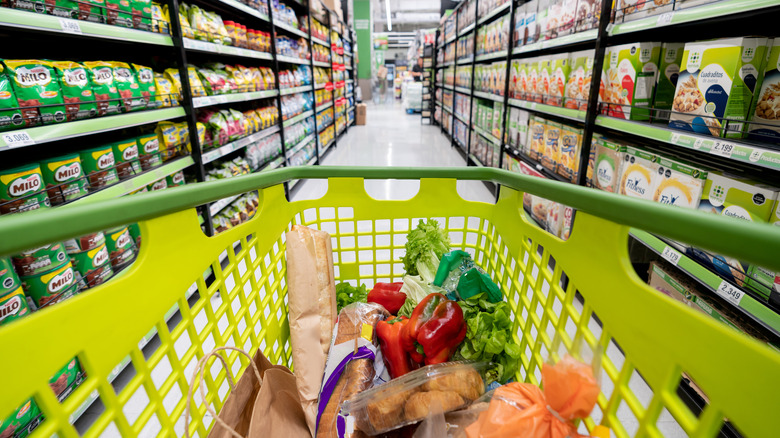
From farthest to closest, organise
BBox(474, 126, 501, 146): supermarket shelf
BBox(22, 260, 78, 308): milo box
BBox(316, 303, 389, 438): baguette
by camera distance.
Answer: BBox(474, 126, 501, 146): supermarket shelf → BBox(22, 260, 78, 308): milo box → BBox(316, 303, 389, 438): baguette

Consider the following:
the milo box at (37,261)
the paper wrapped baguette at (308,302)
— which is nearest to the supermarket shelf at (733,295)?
the paper wrapped baguette at (308,302)

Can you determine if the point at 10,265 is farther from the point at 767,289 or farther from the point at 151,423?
the point at 767,289

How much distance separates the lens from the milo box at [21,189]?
1237 millimetres

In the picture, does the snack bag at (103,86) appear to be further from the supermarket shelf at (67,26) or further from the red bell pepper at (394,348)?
the red bell pepper at (394,348)

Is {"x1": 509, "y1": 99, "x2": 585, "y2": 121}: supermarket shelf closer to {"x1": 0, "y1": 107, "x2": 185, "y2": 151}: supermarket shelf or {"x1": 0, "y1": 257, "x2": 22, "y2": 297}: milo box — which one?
{"x1": 0, "y1": 107, "x2": 185, "y2": 151}: supermarket shelf

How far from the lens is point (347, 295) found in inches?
52.0

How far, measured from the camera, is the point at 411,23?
22234mm

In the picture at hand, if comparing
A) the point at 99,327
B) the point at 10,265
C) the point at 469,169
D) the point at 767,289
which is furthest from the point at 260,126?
the point at 767,289

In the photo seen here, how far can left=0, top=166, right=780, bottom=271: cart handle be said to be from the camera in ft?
1.34

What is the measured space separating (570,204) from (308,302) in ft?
2.32

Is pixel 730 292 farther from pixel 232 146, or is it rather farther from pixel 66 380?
pixel 232 146

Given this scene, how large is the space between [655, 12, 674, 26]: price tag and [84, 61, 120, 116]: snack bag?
225 centimetres

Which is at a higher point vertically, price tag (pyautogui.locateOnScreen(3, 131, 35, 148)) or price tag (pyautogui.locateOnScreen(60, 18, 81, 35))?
price tag (pyautogui.locateOnScreen(60, 18, 81, 35))

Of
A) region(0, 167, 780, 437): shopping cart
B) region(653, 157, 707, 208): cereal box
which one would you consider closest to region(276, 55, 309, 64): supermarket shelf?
region(0, 167, 780, 437): shopping cart
